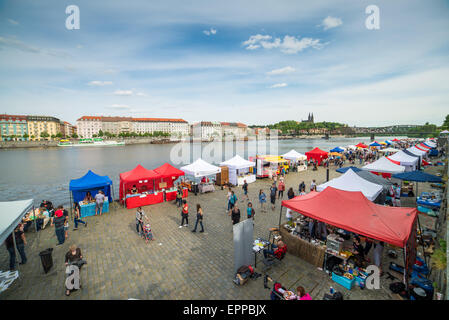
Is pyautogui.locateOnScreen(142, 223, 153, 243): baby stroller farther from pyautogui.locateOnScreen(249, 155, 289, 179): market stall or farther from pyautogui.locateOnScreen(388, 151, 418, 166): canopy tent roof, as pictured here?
pyautogui.locateOnScreen(388, 151, 418, 166): canopy tent roof

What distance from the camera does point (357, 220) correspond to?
21.6ft

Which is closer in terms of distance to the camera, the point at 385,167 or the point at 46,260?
the point at 46,260

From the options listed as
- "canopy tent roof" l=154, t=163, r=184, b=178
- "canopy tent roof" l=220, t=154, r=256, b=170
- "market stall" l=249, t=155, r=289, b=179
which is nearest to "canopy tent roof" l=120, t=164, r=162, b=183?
"canopy tent roof" l=154, t=163, r=184, b=178

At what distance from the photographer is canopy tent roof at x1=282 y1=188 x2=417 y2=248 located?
5.90 metres

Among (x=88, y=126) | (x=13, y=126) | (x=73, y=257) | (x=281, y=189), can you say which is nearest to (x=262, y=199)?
(x=281, y=189)

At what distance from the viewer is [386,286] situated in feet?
20.2

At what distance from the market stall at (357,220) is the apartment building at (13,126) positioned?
168 meters

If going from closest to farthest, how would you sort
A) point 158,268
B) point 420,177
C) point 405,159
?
point 158,268
point 420,177
point 405,159

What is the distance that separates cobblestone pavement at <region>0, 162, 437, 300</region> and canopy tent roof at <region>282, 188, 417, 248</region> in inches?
66.1

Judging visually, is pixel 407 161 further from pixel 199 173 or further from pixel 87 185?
pixel 87 185

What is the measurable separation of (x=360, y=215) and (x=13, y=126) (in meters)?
188

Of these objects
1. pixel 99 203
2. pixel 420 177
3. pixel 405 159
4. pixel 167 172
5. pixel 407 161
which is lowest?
pixel 99 203

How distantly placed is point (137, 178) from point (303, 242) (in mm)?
11159

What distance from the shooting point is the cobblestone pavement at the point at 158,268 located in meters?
6.00
